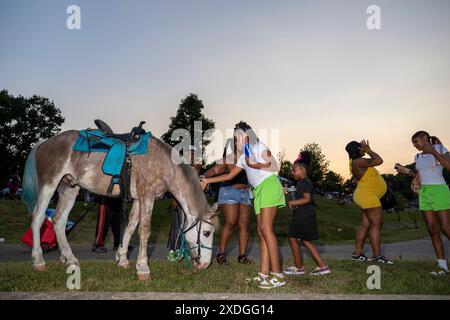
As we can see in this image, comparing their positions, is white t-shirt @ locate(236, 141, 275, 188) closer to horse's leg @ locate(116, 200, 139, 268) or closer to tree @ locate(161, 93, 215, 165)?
horse's leg @ locate(116, 200, 139, 268)

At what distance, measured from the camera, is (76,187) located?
7332 mm

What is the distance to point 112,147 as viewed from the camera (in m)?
6.64

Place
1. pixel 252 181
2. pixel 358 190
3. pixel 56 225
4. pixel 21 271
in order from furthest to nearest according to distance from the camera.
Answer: pixel 358 190
pixel 56 225
pixel 21 271
pixel 252 181

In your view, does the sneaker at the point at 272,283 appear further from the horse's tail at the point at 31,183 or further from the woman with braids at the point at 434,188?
the horse's tail at the point at 31,183

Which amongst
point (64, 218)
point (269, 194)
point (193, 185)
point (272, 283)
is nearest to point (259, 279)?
point (272, 283)

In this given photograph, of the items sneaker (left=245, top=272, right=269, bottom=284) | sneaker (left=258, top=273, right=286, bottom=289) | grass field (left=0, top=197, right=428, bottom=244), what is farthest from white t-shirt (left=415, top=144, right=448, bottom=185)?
grass field (left=0, top=197, right=428, bottom=244)

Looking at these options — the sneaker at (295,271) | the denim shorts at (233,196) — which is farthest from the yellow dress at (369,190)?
the denim shorts at (233,196)

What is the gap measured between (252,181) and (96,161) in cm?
282

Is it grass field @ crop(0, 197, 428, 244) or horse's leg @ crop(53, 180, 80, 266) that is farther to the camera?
grass field @ crop(0, 197, 428, 244)

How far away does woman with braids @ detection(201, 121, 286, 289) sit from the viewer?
5.40 m

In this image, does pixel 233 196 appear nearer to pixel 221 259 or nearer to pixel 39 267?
pixel 221 259

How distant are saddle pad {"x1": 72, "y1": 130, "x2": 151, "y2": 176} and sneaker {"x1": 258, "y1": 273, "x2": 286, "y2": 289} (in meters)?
2.90
